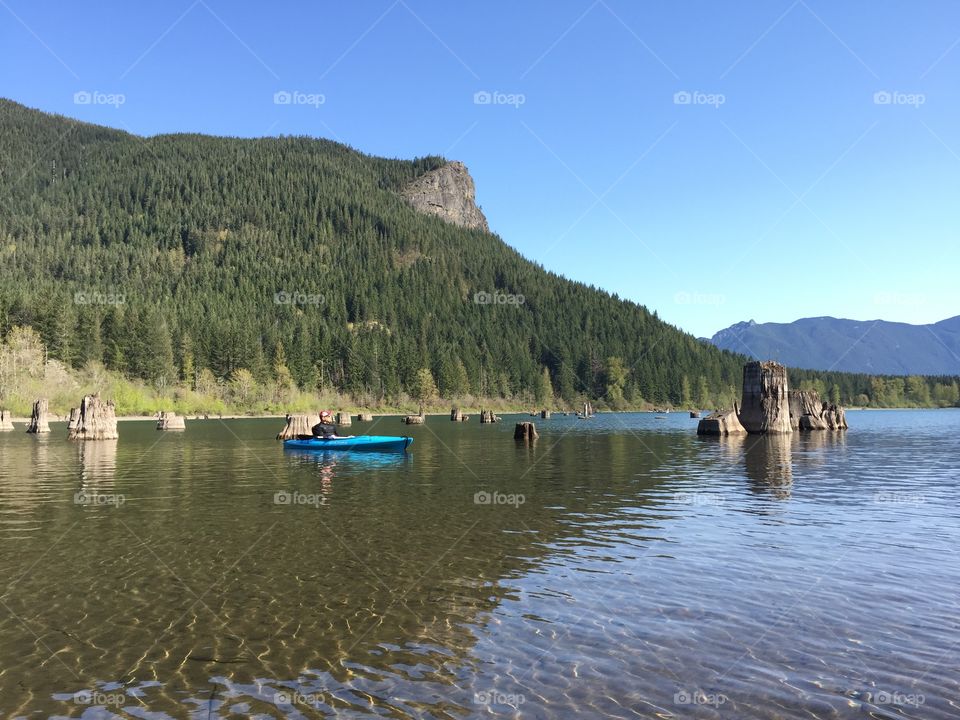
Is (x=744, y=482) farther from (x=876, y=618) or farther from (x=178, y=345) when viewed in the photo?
(x=178, y=345)

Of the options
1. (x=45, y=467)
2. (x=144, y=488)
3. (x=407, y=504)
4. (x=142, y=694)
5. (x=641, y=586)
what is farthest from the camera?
(x=45, y=467)

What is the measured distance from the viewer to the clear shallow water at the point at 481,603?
10656mm

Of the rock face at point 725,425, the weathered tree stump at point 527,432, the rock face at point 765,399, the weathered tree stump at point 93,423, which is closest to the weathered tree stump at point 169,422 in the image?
the weathered tree stump at point 93,423

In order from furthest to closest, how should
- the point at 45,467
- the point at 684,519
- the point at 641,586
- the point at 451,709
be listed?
1. the point at 45,467
2. the point at 684,519
3. the point at 641,586
4. the point at 451,709

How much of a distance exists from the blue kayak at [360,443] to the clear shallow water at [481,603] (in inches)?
999

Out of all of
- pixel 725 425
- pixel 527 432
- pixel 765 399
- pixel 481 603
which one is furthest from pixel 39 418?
pixel 481 603

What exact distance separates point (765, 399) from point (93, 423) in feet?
249

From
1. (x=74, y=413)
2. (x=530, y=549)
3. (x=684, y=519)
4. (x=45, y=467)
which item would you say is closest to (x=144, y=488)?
(x=45, y=467)

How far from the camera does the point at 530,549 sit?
21.2 m

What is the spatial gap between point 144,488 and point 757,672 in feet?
112

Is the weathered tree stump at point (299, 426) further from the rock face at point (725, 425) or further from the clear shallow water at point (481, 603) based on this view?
the rock face at point (725, 425)

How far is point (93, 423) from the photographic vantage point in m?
76.8

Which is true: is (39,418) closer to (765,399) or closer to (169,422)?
(169,422)

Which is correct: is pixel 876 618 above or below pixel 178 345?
below
